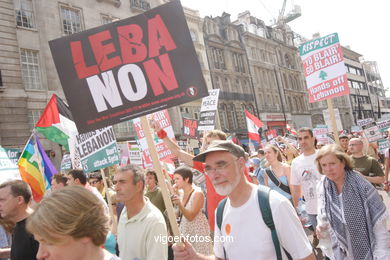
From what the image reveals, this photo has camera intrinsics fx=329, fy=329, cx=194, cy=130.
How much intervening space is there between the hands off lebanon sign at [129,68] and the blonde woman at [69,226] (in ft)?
3.84

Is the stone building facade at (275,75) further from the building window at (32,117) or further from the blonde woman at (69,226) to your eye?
A: the blonde woman at (69,226)

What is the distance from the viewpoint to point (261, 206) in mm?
2057

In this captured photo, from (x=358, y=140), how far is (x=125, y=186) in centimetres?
392

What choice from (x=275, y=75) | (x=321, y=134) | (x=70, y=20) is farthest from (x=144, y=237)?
(x=275, y=75)

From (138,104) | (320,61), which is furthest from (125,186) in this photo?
(320,61)

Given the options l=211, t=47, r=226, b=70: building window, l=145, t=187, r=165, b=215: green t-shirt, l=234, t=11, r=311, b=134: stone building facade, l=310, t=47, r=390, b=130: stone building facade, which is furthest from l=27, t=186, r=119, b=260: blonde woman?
l=310, t=47, r=390, b=130: stone building facade

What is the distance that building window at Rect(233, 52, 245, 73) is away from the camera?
38.5 meters

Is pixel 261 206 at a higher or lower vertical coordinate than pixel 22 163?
lower

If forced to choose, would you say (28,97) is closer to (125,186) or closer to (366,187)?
(125,186)

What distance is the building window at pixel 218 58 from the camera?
35.4 m

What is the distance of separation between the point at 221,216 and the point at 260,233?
0.38 metres

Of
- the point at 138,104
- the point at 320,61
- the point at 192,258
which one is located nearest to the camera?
the point at 192,258

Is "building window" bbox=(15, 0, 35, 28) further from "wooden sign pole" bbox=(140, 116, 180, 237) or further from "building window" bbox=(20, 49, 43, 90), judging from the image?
"wooden sign pole" bbox=(140, 116, 180, 237)

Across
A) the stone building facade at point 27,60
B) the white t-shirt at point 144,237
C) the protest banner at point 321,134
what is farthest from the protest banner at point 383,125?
the stone building facade at point 27,60
